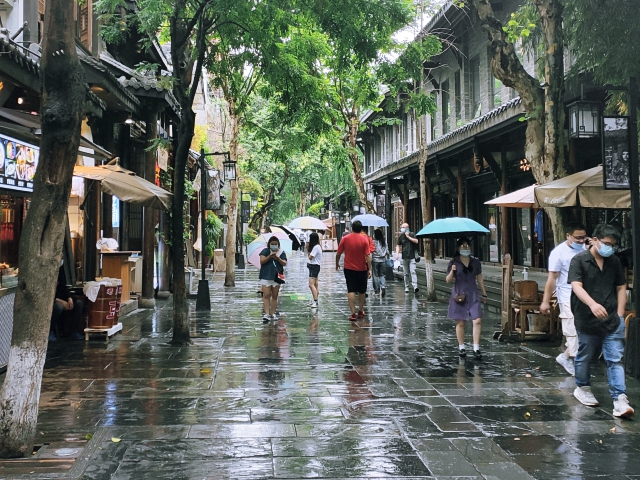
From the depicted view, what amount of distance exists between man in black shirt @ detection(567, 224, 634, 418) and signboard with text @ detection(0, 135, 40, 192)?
6.33 m

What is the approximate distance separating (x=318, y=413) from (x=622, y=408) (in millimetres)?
2816

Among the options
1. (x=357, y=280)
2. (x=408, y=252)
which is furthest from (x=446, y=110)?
(x=357, y=280)

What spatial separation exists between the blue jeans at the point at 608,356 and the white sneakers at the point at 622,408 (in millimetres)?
54

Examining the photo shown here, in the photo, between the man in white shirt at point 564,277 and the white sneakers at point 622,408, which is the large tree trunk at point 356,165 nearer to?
the man in white shirt at point 564,277

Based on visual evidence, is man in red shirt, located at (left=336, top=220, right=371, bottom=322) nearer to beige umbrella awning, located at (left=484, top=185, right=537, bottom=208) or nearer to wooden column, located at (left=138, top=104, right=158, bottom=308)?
beige umbrella awning, located at (left=484, top=185, right=537, bottom=208)

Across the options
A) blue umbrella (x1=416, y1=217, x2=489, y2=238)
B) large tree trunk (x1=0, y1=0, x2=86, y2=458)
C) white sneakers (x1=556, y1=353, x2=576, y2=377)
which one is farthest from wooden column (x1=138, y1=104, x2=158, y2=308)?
large tree trunk (x1=0, y1=0, x2=86, y2=458)

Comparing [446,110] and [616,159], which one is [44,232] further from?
[446,110]

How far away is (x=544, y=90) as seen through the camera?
9992 millimetres

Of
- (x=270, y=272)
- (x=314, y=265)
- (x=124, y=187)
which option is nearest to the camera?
(x=124, y=187)

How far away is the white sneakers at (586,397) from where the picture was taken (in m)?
6.37

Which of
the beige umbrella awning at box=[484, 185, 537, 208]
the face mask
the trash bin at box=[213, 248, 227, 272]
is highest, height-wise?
the beige umbrella awning at box=[484, 185, 537, 208]

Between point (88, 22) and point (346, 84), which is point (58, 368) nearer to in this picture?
point (88, 22)

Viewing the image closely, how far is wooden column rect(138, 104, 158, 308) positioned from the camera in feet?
50.7

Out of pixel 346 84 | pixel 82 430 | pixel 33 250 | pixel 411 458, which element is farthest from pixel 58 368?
pixel 346 84
